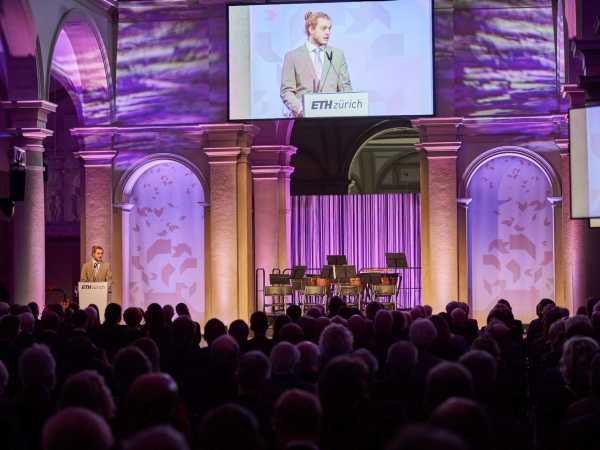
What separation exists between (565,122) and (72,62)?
Result: 865 cm

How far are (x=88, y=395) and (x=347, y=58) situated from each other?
41.8 feet

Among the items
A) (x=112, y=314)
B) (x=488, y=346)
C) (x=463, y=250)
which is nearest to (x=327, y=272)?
(x=463, y=250)

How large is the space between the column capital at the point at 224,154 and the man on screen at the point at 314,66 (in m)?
1.52

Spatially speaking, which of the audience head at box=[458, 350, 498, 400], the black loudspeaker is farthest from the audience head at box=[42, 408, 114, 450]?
the black loudspeaker

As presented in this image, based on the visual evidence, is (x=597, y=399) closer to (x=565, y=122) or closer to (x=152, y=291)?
(x=565, y=122)

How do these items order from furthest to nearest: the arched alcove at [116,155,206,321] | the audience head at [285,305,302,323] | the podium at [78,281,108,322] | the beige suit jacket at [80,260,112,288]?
1. the arched alcove at [116,155,206,321]
2. the beige suit jacket at [80,260,112,288]
3. the podium at [78,281,108,322]
4. the audience head at [285,305,302,323]

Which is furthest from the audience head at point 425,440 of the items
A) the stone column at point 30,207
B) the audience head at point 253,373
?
the stone column at point 30,207

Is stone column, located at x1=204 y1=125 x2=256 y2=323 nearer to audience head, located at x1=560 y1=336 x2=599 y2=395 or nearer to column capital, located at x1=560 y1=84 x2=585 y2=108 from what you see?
column capital, located at x1=560 y1=84 x2=585 y2=108

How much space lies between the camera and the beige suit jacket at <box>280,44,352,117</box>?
55.0 feet

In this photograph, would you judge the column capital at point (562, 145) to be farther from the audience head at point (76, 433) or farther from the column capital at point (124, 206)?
the audience head at point (76, 433)

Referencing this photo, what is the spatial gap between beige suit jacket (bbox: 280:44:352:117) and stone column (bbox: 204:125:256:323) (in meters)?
1.40

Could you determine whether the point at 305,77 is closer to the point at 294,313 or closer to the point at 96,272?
the point at 96,272

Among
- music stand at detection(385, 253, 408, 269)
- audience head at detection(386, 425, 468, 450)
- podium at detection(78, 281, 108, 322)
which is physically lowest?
audience head at detection(386, 425, 468, 450)

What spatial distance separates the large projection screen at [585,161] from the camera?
10.9 metres
